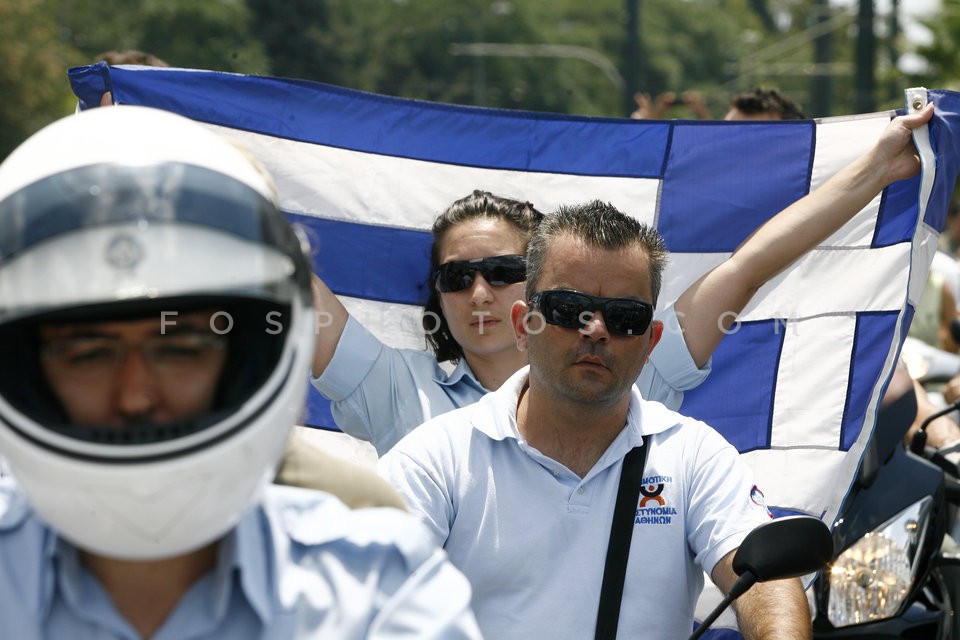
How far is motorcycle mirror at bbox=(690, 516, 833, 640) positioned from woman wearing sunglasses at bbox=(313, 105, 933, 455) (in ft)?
4.75

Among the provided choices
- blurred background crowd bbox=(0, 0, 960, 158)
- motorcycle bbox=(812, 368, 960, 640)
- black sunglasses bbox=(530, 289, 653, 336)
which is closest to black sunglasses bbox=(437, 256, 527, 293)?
black sunglasses bbox=(530, 289, 653, 336)

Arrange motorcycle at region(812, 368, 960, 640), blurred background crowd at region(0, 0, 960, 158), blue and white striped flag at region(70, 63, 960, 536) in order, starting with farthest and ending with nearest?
blurred background crowd at region(0, 0, 960, 158)
blue and white striped flag at region(70, 63, 960, 536)
motorcycle at region(812, 368, 960, 640)

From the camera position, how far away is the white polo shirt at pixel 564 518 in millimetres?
3264

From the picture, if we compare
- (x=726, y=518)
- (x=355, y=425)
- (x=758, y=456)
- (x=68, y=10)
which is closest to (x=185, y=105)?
(x=355, y=425)

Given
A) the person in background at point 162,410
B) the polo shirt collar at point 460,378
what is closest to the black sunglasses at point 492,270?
the polo shirt collar at point 460,378

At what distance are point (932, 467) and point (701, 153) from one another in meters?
1.39

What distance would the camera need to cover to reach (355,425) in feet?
14.4

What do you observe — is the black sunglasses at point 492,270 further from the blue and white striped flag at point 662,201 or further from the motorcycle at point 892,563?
the motorcycle at point 892,563

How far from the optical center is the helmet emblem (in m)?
1.77

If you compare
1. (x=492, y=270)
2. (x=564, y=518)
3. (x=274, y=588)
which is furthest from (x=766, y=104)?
(x=274, y=588)

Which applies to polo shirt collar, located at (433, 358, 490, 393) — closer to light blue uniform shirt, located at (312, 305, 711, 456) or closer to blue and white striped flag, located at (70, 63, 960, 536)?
light blue uniform shirt, located at (312, 305, 711, 456)

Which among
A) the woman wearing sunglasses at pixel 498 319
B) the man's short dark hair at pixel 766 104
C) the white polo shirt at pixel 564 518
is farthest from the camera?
the man's short dark hair at pixel 766 104

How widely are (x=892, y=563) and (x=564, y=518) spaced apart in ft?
5.77

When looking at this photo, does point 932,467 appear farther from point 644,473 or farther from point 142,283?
point 142,283
